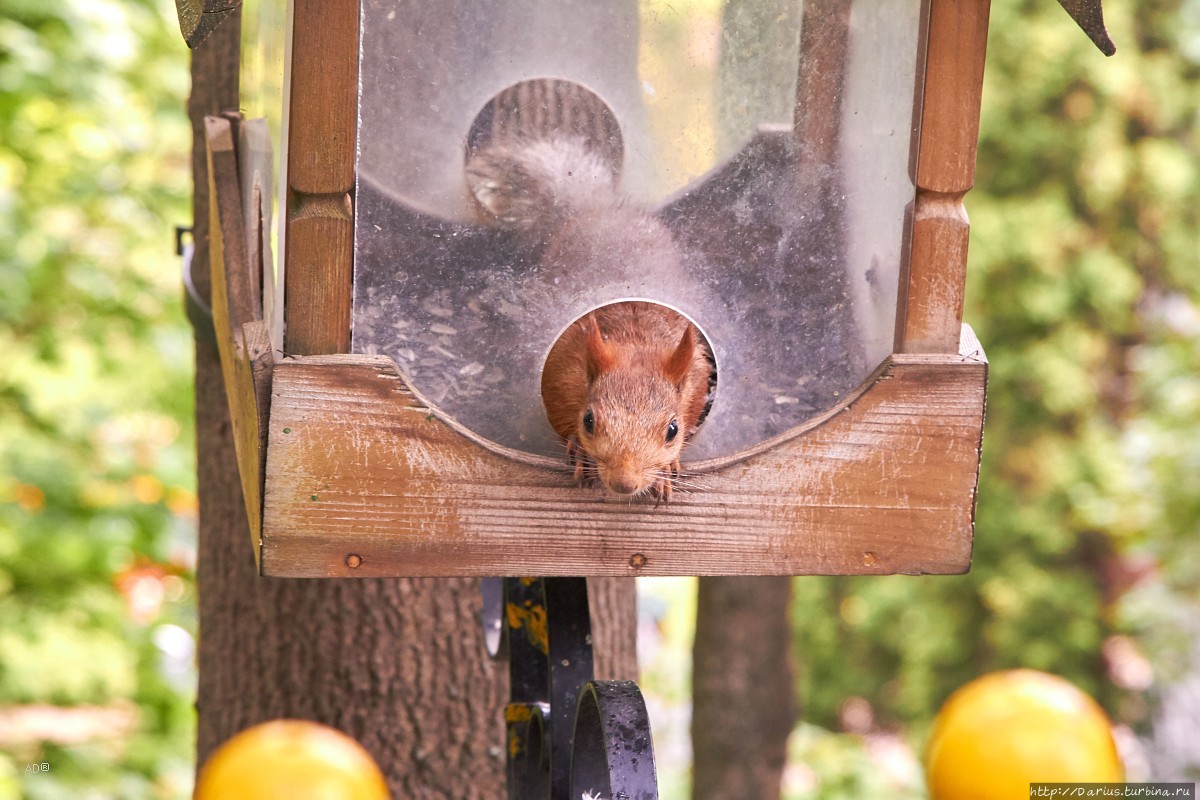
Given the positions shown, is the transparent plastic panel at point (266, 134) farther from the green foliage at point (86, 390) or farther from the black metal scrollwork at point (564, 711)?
the green foliage at point (86, 390)

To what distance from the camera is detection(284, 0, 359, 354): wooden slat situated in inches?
49.8

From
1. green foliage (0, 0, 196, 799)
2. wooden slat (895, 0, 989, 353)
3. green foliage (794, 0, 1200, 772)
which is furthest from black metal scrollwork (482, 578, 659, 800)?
green foliage (794, 0, 1200, 772)

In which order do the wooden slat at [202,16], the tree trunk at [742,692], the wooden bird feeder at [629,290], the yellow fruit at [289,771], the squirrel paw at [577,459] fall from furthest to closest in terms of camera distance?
the tree trunk at [742,692]
the squirrel paw at [577,459]
the wooden bird feeder at [629,290]
the wooden slat at [202,16]
the yellow fruit at [289,771]

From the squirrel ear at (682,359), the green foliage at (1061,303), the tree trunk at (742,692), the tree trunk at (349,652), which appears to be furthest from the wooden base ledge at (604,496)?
the green foliage at (1061,303)

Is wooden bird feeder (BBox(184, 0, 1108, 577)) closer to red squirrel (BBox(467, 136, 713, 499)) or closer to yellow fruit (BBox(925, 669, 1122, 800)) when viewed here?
red squirrel (BBox(467, 136, 713, 499))

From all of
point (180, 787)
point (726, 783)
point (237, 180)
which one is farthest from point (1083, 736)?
point (180, 787)

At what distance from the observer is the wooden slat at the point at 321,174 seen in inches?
49.8

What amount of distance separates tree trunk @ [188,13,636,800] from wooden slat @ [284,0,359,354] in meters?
1.08

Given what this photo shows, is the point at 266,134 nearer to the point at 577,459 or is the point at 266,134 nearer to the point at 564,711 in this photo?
the point at 577,459

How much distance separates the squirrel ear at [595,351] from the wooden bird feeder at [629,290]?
0.03 metres

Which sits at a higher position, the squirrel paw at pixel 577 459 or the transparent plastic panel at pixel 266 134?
the transparent plastic panel at pixel 266 134

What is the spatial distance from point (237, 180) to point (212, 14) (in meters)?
0.66

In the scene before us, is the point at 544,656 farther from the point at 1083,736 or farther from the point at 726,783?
the point at 726,783

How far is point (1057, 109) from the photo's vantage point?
6.11 meters
